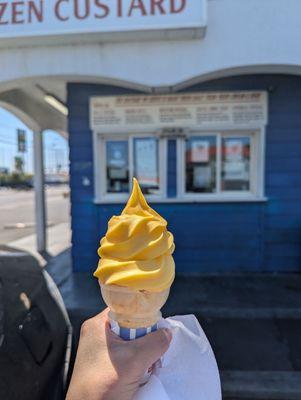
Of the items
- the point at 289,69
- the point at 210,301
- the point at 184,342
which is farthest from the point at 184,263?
the point at 184,342

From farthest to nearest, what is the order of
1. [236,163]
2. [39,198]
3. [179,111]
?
[39,198], [236,163], [179,111]

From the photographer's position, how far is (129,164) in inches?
224

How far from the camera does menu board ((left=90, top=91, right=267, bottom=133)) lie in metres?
5.32

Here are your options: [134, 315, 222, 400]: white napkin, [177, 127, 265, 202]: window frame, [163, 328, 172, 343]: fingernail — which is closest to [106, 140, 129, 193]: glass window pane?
[177, 127, 265, 202]: window frame

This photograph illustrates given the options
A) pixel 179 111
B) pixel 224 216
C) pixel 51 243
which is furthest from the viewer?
pixel 51 243

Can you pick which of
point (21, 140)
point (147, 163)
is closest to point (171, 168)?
point (147, 163)

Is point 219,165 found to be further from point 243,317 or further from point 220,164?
point 243,317

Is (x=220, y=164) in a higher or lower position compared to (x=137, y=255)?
higher

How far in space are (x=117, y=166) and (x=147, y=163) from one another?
1.66 feet

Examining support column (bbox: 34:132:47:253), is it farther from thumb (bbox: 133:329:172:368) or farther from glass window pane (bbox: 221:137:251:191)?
thumb (bbox: 133:329:172:368)

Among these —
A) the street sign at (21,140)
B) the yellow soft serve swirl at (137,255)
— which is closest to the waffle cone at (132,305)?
the yellow soft serve swirl at (137,255)

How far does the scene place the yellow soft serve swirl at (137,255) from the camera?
110 cm

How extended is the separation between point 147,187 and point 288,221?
235 cm

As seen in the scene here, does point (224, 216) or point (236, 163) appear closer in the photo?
point (224, 216)
